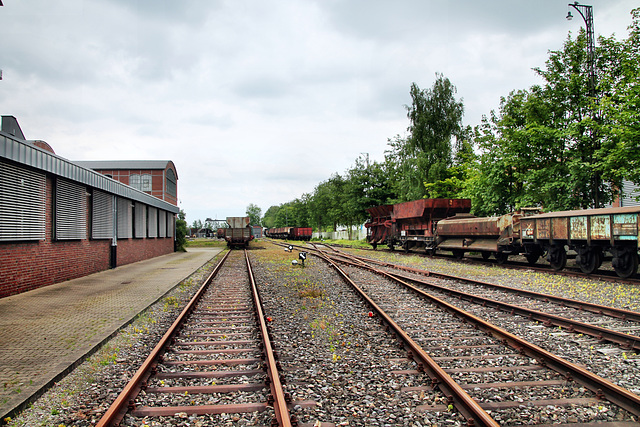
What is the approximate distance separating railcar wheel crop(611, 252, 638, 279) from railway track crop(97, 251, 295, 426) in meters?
10.7

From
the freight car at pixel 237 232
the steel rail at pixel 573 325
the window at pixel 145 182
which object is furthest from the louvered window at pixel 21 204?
the window at pixel 145 182

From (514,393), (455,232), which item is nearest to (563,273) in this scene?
(455,232)

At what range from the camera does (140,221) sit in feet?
70.6

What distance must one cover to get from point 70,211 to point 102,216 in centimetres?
288

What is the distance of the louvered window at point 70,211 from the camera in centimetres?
1211

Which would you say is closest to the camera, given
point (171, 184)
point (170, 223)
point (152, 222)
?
point (152, 222)

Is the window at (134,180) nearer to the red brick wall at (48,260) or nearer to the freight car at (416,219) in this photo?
the freight car at (416,219)

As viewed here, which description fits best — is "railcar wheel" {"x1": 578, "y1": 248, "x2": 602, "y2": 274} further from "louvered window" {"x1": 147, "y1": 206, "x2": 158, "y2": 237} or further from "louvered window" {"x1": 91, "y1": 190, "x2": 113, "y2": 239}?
"louvered window" {"x1": 147, "y1": 206, "x2": 158, "y2": 237}

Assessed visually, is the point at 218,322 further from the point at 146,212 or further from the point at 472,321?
the point at 146,212

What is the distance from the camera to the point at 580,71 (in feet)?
63.3

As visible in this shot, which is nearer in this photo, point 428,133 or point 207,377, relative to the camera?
point 207,377

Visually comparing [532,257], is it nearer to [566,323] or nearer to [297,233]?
[566,323]

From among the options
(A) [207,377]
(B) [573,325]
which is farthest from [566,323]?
(A) [207,377]

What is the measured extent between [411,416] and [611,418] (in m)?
1.72
